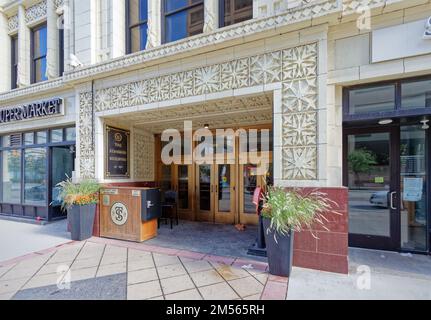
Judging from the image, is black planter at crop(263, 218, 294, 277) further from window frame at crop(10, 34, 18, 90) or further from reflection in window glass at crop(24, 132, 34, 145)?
window frame at crop(10, 34, 18, 90)

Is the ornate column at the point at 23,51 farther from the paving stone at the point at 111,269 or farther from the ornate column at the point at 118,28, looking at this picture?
the paving stone at the point at 111,269

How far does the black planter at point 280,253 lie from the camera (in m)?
3.43

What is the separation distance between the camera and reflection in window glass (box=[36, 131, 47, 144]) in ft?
24.3

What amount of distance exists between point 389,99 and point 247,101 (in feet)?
8.26

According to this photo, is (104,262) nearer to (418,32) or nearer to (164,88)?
(164,88)

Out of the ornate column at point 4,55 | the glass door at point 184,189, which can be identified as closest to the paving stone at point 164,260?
the glass door at point 184,189

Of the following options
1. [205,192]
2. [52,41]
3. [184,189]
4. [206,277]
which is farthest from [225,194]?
[52,41]

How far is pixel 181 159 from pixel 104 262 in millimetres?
4101

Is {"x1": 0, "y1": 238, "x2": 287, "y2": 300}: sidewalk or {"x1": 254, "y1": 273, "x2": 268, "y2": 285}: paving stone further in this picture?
{"x1": 254, "y1": 273, "x2": 268, "y2": 285}: paving stone

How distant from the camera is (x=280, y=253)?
346 centimetres

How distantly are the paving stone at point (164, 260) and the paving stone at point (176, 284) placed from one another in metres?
0.60

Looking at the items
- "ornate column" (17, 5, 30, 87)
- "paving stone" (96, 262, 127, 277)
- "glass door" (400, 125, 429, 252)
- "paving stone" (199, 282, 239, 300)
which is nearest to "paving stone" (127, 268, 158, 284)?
"paving stone" (96, 262, 127, 277)

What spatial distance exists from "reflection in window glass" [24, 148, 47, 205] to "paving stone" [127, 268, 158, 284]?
19.4ft

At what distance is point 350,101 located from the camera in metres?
4.06
